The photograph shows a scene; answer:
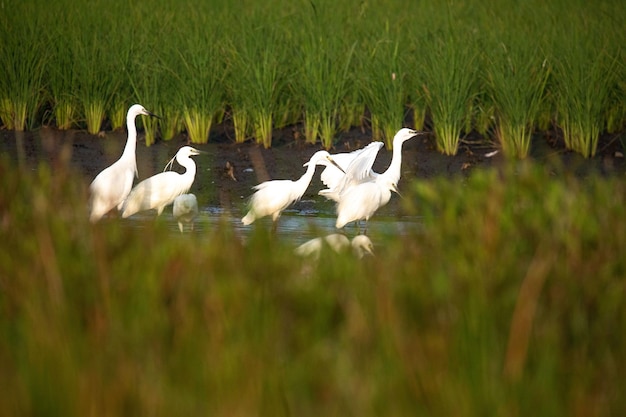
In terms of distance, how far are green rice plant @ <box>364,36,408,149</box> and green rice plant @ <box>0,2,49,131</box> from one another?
11.6 feet

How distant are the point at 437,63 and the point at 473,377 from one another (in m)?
9.23

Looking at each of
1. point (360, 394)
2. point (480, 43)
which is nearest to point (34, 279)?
point (360, 394)

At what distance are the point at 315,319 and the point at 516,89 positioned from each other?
28.3 ft

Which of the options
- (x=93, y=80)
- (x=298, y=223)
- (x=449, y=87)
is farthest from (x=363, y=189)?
(x=93, y=80)

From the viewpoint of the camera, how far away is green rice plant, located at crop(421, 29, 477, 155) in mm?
12102

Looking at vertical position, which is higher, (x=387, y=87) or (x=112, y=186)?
(x=387, y=87)

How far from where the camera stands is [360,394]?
3.00 meters

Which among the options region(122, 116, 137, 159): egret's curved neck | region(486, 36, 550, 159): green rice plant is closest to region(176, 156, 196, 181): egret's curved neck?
region(122, 116, 137, 159): egret's curved neck

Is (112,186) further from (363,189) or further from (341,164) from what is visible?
(341,164)

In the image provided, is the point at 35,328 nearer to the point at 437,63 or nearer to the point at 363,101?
the point at 437,63

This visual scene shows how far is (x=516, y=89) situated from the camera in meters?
12.0

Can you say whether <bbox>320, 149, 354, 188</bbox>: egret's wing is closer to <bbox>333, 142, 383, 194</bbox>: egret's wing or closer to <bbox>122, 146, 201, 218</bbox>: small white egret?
<bbox>333, 142, 383, 194</bbox>: egret's wing

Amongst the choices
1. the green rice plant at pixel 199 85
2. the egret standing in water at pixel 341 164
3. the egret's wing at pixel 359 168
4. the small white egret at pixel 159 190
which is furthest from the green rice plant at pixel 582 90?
the small white egret at pixel 159 190

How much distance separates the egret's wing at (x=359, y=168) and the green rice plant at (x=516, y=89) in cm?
221
